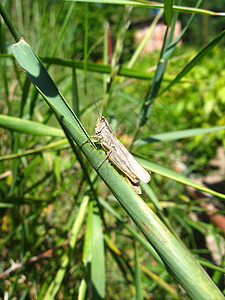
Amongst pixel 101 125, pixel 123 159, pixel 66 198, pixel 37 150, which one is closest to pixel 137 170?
pixel 123 159

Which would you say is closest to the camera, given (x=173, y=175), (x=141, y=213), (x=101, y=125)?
(x=141, y=213)

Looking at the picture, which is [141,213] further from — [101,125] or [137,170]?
[101,125]

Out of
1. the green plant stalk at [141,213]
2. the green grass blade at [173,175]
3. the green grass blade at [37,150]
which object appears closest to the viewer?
the green plant stalk at [141,213]

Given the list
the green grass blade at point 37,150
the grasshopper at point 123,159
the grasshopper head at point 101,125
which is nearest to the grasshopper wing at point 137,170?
the grasshopper at point 123,159

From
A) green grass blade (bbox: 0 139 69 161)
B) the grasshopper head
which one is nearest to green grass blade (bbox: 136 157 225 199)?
the grasshopper head

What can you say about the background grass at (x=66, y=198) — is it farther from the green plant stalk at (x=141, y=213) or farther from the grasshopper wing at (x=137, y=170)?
the green plant stalk at (x=141, y=213)

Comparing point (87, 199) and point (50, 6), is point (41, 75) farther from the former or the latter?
point (50, 6)

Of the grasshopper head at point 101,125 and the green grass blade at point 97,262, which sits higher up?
the grasshopper head at point 101,125
